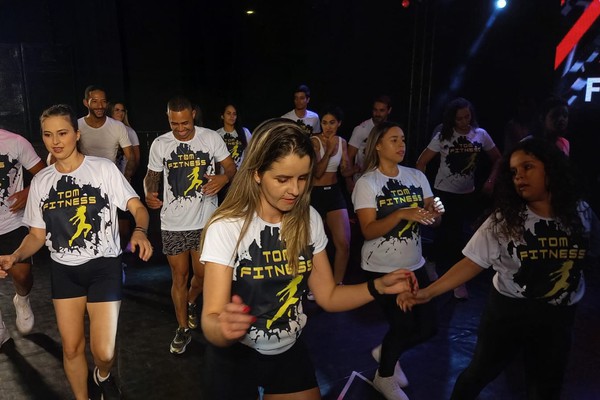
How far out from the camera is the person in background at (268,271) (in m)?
2.01

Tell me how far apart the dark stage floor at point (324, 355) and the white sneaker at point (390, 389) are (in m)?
0.15

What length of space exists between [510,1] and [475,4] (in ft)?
1.91

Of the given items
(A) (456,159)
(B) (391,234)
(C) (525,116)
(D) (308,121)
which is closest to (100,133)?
(D) (308,121)

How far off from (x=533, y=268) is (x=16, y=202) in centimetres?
369

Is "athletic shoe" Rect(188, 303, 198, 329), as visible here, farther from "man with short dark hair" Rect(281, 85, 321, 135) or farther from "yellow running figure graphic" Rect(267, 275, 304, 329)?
"man with short dark hair" Rect(281, 85, 321, 135)

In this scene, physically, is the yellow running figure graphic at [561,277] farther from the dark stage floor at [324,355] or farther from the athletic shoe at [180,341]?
the athletic shoe at [180,341]

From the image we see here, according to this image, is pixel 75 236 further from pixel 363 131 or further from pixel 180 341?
pixel 363 131

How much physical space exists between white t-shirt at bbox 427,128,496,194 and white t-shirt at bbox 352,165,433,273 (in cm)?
204

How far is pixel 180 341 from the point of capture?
4.13 meters

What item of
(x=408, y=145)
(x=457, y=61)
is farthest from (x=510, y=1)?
(x=408, y=145)

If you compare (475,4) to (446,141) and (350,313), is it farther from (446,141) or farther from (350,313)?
(350,313)

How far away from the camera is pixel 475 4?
7418mm

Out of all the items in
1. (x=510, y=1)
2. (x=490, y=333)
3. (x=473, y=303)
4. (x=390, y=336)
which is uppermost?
(x=510, y=1)

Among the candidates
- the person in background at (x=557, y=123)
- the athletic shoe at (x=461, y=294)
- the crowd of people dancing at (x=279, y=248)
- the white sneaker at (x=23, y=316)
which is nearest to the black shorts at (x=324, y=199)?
the crowd of people dancing at (x=279, y=248)
